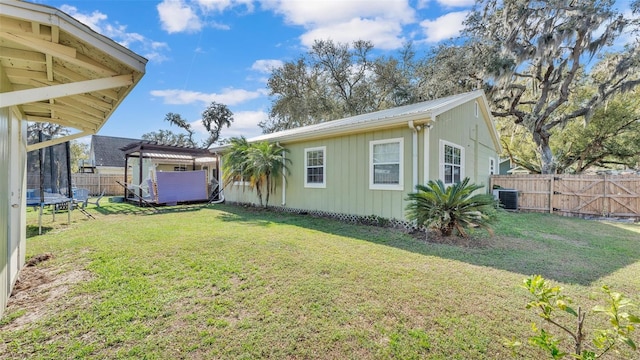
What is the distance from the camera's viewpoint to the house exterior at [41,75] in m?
1.98

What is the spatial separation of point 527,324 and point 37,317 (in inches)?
177

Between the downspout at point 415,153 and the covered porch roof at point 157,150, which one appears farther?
the covered porch roof at point 157,150

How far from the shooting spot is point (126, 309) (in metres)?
2.76

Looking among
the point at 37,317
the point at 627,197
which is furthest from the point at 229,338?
the point at 627,197

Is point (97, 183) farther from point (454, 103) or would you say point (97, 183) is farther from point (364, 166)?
point (454, 103)

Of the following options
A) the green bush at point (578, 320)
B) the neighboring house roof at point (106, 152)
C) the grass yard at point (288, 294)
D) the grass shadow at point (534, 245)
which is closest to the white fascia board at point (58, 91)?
the grass yard at point (288, 294)

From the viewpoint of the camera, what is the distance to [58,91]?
2188 millimetres

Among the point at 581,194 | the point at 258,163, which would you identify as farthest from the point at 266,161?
the point at 581,194

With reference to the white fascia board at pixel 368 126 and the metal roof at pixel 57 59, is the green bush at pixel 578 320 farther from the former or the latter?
the white fascia board at pixel 368 126

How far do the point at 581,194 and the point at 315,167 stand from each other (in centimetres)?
934

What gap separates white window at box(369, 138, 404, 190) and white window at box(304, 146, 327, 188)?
64.0 inches

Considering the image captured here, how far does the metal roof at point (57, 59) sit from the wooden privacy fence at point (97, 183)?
17568mm

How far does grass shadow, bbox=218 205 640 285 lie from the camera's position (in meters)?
4.15

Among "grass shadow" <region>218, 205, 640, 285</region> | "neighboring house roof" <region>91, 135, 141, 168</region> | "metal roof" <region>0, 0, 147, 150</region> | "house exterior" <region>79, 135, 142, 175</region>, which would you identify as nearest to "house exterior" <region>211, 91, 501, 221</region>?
"grass shadow" <region>218, 205, 640, 285</region>
